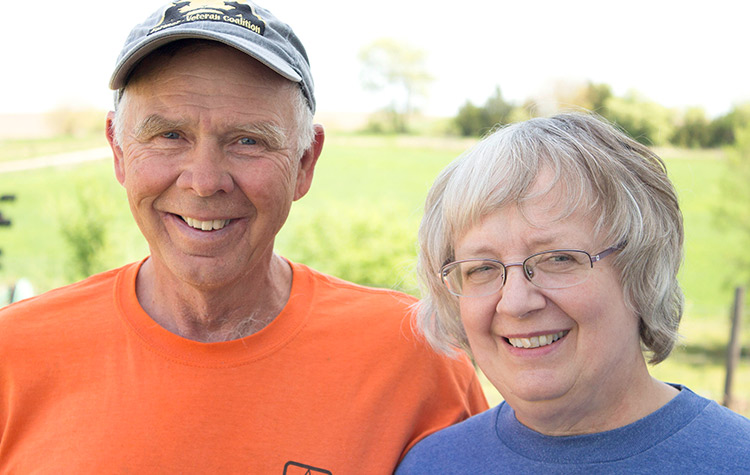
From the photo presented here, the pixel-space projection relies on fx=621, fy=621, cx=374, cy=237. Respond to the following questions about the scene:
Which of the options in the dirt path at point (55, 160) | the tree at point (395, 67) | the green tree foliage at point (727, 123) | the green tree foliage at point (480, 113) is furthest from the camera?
the tree at point (395, 67)

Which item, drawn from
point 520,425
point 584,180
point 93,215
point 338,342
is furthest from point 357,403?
point 93,215

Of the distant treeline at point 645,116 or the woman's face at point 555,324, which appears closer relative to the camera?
the woman's face at point 555,324

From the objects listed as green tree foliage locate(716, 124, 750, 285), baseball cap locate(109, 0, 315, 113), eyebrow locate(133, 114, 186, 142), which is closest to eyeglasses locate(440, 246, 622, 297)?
baseball cap locate(109, 0, 315, 113)

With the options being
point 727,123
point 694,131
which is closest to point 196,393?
point 694,131

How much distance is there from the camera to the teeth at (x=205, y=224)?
1685 mm

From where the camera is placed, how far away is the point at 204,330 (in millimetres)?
1815

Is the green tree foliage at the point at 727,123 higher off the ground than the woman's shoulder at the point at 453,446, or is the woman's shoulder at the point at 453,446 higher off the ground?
the woman's shoulder at the point at 453,446

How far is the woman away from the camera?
58.1 inches

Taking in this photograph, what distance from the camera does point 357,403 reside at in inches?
69.1

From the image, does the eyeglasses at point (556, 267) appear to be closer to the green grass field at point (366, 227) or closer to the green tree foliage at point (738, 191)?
the green grass field at point (366, 227)

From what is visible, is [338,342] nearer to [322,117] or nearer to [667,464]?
[667,464]

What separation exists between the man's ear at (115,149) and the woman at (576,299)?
979mm

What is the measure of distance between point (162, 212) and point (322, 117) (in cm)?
3991

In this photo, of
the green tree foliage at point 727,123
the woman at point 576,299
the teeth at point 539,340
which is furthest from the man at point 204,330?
the green tree foliage at point 727,123
